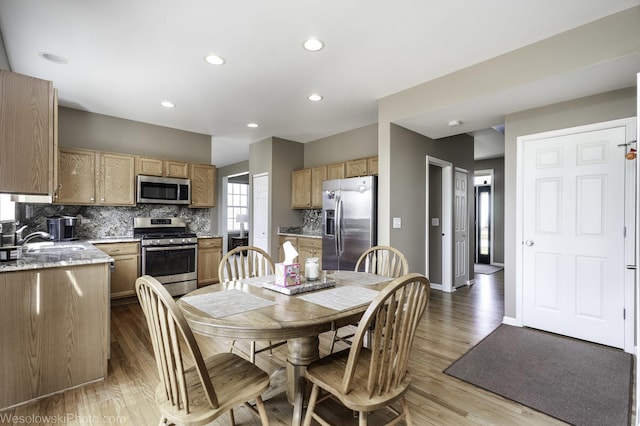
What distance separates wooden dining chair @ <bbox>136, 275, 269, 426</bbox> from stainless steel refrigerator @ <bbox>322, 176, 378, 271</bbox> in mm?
2859

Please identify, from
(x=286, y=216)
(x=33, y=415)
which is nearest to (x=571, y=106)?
(x=286, y=216)

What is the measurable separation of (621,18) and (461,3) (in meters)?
1.21

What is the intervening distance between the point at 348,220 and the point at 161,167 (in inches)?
120

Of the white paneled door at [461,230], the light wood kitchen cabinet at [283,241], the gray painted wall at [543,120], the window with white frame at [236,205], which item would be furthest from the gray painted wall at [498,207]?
the window with white frame at [236,205]

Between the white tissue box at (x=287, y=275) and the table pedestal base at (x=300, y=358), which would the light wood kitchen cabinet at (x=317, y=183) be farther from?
the table pedestal base at (x=300, y=358)

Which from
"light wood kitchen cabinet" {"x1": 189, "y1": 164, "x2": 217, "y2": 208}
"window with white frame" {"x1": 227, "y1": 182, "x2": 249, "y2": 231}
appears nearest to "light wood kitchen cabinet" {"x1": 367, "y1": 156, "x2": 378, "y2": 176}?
"light wood kitchen cabinet" {"x1": 189, "y1": 164, "x2": 217, "y2": 208}

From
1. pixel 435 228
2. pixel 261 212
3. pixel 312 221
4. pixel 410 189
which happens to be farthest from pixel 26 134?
pixel 435 228

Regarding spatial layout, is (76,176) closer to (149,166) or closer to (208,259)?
(149,166)

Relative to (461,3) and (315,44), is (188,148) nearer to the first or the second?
(315,44)

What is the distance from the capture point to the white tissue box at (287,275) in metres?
1.90

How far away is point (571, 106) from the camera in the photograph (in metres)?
3.07

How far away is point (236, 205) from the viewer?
33.3 ft

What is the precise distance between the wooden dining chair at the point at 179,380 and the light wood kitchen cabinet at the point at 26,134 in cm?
133

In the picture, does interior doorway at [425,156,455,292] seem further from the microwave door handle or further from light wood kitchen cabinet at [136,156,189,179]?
light wood kitchen cabinet at [136,156,189,179]
